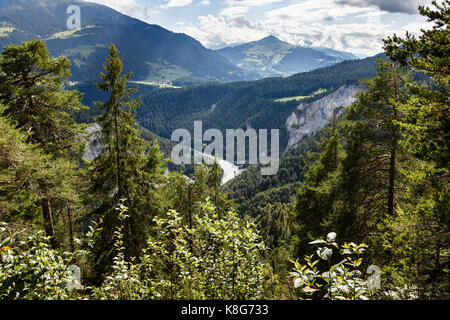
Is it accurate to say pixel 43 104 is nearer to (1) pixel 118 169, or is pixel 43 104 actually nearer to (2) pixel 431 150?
(1) pixel 118 169

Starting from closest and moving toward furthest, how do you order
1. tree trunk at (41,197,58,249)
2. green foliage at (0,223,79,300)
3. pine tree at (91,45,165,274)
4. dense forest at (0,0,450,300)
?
green foliage at (0,223,79,300) → dense forest at (0,0,450,300) → pine tree at (91,45,165,274) → tree trunk at (41,197,58,249)

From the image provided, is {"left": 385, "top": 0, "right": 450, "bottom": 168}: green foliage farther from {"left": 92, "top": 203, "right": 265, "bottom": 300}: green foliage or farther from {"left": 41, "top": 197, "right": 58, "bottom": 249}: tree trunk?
{"left": 41, "top": 197, "right": 58, "bottom": 249}: tree trunk

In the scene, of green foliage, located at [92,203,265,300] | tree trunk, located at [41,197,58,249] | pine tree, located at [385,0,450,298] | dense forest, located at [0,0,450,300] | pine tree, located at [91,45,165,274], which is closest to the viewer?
green foliage, located at [92,203,265,300]

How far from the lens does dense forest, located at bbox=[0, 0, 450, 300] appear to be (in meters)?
4.84

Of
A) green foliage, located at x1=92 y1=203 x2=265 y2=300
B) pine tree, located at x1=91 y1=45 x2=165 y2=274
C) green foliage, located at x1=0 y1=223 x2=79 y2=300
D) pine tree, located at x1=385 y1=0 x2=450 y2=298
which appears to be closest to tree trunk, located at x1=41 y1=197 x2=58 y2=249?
pine tree, located at x1=91 y1=45 x2=165 y2=274

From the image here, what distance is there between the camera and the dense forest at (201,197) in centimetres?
484

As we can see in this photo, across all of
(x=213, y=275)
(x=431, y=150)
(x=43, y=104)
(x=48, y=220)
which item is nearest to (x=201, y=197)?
(x=213, y=275)

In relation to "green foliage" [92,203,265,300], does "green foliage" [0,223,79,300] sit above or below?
above

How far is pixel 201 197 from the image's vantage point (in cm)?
1135

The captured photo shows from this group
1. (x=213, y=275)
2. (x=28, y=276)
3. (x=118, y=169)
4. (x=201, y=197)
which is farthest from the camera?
(x=118, y=169)

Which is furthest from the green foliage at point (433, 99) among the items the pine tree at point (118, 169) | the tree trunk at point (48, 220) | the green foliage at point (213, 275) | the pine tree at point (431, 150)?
the tree trunk at point (48, 220)

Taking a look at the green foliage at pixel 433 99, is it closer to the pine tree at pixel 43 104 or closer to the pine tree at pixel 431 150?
the pine tree at pixel 431 150
